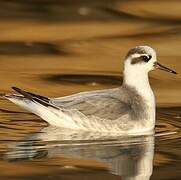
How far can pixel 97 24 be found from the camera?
19.0 meters

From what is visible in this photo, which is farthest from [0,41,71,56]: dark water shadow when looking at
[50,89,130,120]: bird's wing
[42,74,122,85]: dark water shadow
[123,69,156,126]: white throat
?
[50,89,130,120]: bird's wing

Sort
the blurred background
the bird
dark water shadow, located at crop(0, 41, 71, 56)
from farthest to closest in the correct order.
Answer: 1. dark water shadow, located at crop(0, 41, 71, 56)
2. the blurred background
3. the bird

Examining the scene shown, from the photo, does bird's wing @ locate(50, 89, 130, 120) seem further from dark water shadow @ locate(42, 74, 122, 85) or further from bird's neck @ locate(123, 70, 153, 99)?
dark water shadow @ locate(42, 74, 122, 85)

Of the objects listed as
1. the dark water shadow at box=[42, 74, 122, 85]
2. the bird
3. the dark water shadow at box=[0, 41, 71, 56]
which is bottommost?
the bird

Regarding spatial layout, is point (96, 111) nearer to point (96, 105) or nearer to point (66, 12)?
point (96, 105)

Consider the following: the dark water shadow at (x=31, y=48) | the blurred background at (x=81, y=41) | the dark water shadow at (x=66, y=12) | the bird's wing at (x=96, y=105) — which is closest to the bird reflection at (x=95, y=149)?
the bird's wing at (x=96, y=105)

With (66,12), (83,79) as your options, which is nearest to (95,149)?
(83,79)

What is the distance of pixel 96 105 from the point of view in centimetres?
1259

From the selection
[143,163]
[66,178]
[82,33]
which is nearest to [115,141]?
[143,163]

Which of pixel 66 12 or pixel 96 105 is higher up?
pixel 66 12

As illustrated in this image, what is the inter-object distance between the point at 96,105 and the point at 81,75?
287 cm

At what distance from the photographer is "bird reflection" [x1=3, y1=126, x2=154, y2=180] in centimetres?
1109

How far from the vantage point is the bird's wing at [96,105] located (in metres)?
12.5

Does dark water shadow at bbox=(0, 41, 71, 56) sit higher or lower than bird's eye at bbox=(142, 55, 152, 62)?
higher
